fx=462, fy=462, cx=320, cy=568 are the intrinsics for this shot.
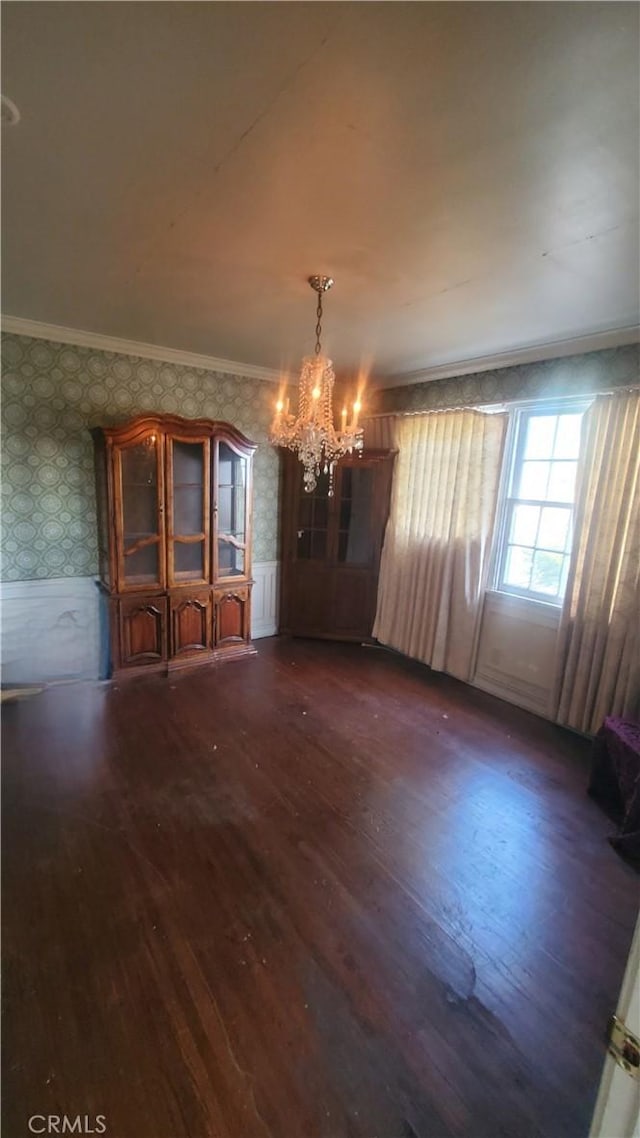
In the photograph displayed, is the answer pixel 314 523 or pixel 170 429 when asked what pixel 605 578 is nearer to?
pixel 314 523

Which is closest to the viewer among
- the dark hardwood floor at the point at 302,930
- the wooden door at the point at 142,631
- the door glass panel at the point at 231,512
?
the dark hardwood floor at the point at 302,930

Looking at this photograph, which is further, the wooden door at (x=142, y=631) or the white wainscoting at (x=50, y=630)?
the wooden door at (x=142, y=631)

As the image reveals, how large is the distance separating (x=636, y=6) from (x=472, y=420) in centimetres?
271

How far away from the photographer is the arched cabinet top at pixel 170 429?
3223 mm

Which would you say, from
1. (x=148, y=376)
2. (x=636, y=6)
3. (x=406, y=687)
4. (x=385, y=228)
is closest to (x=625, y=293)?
(x=385, y=228)

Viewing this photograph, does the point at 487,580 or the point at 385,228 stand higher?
the point at 385,228

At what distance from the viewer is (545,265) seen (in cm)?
198

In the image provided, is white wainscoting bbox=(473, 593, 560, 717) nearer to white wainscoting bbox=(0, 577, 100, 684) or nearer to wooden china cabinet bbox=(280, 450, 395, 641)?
wooden china cabinet bbox=(280, 450, 395, 641)

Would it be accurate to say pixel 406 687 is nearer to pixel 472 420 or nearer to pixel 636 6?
pixel 472 420

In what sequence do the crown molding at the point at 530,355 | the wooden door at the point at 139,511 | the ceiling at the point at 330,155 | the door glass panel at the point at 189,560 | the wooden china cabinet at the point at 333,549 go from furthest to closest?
1. the wooden china cabinet at the point at 333,549
2. the door glass panel at the point at 189,560
3. the wooden door at the point at 139,511
4. the crown molding at the point at 530,355
5. the ceiling at the point at 330,155

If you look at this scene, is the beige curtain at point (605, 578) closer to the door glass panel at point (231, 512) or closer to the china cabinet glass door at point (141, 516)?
the door glass panel at point (231, 512)

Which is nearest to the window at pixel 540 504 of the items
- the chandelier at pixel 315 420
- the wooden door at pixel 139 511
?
the chandelier at pixel 315 420

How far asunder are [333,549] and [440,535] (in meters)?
1.08

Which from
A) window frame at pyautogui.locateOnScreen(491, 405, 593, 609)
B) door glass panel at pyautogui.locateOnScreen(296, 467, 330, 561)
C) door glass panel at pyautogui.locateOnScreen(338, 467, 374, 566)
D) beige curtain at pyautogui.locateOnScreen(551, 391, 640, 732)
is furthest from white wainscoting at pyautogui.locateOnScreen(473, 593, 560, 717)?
door glass panel at pyautogui.locateOnScreen(296, 467, 330, 561)
